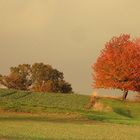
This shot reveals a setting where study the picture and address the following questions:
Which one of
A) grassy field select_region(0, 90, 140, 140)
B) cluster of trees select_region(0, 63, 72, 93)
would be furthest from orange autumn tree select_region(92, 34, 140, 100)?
cluster of trees select_region(0, 63, 72, 93)

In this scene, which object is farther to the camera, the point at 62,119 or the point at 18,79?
the point at 18,79

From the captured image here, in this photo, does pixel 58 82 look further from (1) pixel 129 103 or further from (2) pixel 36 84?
(1) pixel 129 103

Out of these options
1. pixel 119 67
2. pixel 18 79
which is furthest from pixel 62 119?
pixel 18 79

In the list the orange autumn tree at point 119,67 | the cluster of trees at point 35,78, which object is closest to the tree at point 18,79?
the cluster of trees at point 35,78

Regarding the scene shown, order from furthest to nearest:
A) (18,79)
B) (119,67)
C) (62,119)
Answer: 1. (18,79)
2. (119,67)
3. (62,119)

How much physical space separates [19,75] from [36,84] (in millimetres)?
4582

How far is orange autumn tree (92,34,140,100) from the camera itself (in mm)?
96250

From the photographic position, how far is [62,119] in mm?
56594

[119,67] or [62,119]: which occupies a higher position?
[119,67]

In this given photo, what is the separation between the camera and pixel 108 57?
322 feet

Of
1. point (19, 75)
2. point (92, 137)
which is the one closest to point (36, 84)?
point (19, 75)

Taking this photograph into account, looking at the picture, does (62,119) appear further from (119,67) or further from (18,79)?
(18,79)

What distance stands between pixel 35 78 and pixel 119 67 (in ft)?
148

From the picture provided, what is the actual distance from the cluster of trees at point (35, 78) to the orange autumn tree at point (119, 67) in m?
31.2
